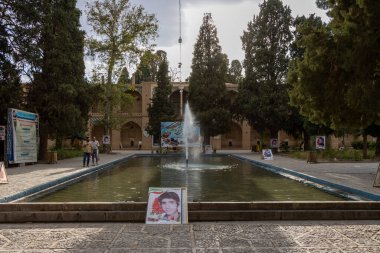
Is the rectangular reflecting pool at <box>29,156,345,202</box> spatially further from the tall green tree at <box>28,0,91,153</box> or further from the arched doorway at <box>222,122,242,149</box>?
the arched doorway at <box>222,122,242,149</box>

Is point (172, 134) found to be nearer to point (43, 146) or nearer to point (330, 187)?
point (43, 146)

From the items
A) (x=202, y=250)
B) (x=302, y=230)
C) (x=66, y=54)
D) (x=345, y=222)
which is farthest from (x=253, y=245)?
(x=66, y=54)

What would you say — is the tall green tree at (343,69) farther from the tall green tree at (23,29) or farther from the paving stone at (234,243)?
the tall green tree at (23,29)

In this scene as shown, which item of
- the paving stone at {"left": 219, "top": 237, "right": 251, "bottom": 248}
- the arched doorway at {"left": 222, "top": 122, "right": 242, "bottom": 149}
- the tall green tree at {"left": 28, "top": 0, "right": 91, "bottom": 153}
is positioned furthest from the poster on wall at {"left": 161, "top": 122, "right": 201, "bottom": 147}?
the paving stone at {"left": 219, "top": 237, "right": 251, "bottom": 248}

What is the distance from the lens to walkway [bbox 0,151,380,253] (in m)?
5.88

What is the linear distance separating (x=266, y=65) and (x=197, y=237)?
116 feet

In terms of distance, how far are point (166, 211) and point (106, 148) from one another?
33006mm

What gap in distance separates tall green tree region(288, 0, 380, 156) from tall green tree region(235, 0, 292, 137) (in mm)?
22164

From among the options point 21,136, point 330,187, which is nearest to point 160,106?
point 21,136

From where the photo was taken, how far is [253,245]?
6.01 meters

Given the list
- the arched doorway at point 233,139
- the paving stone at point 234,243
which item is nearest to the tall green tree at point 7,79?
the paving stone at point 234,243

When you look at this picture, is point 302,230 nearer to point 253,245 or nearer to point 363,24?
point 253,245

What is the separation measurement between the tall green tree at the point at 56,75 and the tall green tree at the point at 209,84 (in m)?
19.0

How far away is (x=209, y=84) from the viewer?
43.8 meters
